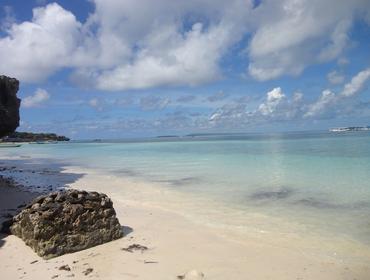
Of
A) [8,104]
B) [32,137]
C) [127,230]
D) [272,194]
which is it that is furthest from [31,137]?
[127,230]

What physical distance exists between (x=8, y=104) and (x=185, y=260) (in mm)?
18804

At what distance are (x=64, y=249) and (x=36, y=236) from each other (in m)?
0.60

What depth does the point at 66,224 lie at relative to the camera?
24.3 feet

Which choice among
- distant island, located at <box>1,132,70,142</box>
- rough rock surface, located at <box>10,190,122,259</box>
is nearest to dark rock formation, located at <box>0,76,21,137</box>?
rough rock surface, located at <box>10,190,122,259</box>

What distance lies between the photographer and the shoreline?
20.1 ft

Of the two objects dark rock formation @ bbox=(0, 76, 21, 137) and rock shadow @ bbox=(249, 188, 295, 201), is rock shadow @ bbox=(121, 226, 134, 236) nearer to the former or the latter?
rock shadow @ bbox=(249, 188, 295, 201)

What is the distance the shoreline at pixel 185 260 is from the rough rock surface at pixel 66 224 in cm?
19

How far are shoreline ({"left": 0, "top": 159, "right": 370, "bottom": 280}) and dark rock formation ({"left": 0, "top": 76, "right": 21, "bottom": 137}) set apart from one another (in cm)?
1510

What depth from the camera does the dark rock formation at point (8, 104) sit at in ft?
69.6

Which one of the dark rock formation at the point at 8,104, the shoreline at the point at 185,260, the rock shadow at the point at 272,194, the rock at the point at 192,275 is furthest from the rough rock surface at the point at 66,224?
the dark rock formation at the point at 8,104

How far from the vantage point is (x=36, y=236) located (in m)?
7.19

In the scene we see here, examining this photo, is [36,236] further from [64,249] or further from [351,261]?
[351,261]

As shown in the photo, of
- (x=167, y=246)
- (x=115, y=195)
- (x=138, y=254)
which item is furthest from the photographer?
(x=115, y=195)

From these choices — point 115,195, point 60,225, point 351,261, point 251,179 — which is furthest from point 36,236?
point 251,179
